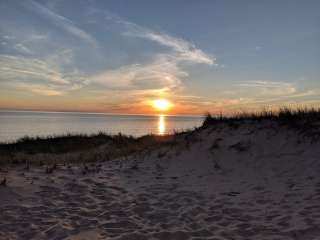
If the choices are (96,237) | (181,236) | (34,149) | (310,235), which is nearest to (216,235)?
(181,236)

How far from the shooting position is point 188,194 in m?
8.98

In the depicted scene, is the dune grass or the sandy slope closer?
the sandy slope

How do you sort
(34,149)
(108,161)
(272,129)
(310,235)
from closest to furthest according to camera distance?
1. (310,235)
2. (272,129)
3. (108,161)
4. (34,149)

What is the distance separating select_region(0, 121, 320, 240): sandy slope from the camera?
6.14m

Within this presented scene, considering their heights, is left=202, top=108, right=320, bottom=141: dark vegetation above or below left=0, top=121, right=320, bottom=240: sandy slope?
above

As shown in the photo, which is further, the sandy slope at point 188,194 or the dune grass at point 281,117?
the dune grass at point 281,117

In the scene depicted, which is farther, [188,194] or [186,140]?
[186,140]

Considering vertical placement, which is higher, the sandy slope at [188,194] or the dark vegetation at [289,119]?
the dark vegetation at [289,119]

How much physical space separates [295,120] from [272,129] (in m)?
0.86

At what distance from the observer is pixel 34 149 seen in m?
22.3

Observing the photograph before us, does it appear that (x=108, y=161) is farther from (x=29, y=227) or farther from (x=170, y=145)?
(x=29, y=227)

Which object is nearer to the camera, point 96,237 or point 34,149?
point 96,237

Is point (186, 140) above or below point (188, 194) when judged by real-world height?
above

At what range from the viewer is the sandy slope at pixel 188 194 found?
6137mm
